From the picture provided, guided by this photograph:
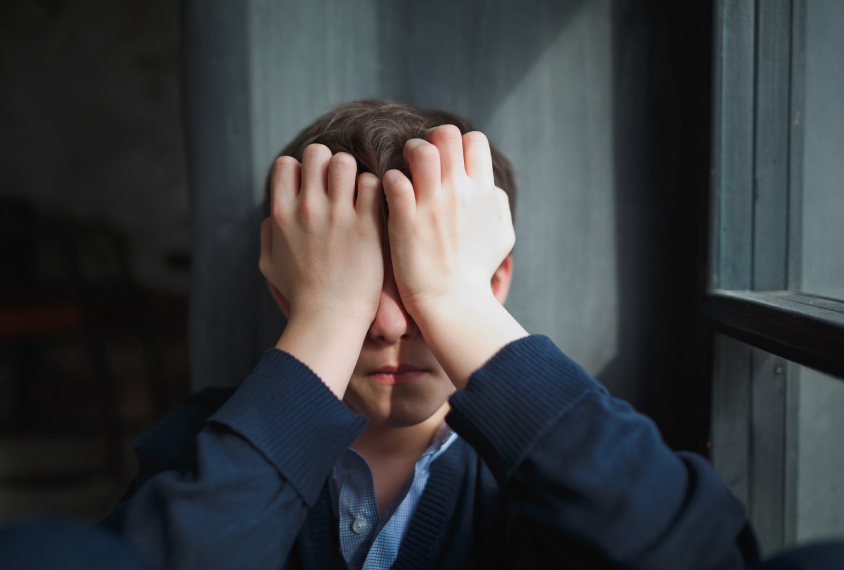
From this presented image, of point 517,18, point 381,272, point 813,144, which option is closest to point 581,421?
point 381,272

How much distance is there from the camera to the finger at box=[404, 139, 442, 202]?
47cm

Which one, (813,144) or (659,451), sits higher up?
(813,144)

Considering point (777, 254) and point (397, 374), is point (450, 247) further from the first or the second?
point (777, 254)

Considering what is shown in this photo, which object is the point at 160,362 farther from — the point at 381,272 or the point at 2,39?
the point at 381,272

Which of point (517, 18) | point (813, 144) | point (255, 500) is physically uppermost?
point (517, 18)

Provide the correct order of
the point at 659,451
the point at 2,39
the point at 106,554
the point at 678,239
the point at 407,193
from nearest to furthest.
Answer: the point at 106,554
the point at 659,451
the point at 407,193
the point at 678,239
the point at 2,39

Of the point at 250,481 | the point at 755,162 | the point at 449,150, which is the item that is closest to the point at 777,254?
the point at 755,162

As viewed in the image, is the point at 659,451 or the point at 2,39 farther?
the point at 2,39

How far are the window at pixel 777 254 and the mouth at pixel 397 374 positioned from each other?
0.37m

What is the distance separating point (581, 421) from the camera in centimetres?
36

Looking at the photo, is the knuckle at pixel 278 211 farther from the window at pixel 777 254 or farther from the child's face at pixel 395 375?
the window at pixel 777 254

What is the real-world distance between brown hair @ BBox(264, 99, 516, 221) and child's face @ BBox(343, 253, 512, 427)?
0.12 meters

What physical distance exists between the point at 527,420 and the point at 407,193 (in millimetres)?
236

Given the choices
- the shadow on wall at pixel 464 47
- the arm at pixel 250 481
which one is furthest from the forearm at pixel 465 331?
the shadow on wall at pixel 464 47
